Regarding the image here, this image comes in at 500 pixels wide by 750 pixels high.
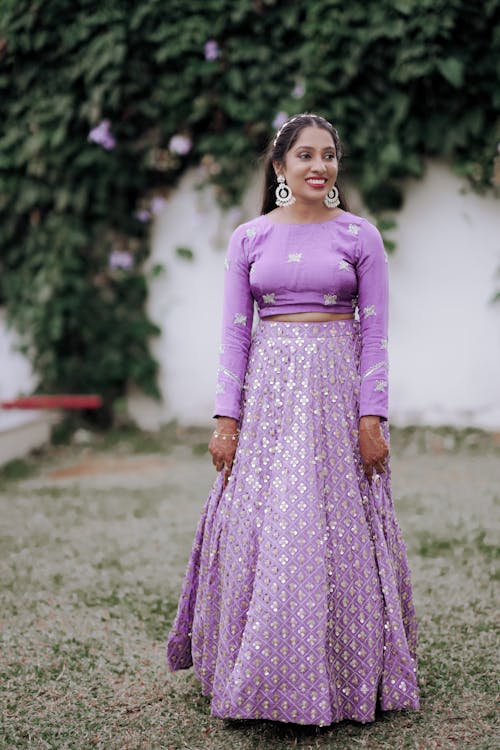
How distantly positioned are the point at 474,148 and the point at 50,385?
370 centimetres

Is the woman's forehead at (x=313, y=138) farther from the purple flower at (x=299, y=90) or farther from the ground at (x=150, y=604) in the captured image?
the purple flower at (x=299, y=90)

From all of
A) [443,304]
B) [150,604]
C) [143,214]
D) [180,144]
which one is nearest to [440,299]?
[443,304]

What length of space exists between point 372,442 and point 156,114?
16.1 feet

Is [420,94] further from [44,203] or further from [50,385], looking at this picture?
[50,385]

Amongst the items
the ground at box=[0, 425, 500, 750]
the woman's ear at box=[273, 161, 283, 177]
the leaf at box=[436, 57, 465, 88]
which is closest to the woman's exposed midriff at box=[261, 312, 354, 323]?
the woman's ear at box=[273, 161, 283, 177]

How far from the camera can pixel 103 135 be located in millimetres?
6750

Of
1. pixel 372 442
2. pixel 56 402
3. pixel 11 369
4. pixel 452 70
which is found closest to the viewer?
pixel 372 442

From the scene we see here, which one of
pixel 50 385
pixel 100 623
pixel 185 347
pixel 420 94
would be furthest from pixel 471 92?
pixel 100 623

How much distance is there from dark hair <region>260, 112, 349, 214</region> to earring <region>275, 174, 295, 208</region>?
0.05 metres

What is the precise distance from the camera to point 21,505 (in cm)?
514

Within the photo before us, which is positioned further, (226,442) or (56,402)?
(56,402)

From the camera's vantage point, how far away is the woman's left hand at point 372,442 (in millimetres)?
2502

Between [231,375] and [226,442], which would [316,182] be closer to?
[231,375]

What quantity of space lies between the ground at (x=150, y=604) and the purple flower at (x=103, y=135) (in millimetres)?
2433
